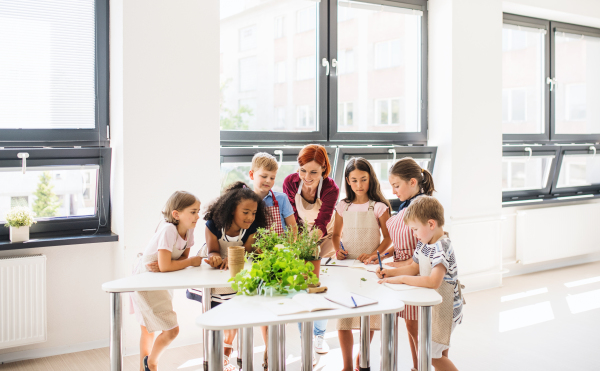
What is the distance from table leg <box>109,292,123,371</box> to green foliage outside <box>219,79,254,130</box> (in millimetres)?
1929

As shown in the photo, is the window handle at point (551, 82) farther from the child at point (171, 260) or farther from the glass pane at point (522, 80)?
the child at point (171, 260)

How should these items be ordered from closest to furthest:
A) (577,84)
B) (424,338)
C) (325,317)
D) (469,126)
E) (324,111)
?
(325,317), (424,338), (324,111), (469,126), (577,84)

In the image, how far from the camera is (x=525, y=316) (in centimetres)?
437

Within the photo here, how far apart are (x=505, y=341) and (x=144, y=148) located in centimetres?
284

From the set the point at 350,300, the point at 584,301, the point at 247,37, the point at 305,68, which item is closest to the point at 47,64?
the point at 247,37

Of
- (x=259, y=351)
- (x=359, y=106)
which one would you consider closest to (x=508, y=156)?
(x=359, y=106)

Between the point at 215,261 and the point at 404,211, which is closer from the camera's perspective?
the point at 215,261

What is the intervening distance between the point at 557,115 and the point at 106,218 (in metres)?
5.18

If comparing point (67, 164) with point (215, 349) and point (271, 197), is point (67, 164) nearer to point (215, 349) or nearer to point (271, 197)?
point (271, 197)

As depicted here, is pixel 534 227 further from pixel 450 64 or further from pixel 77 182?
pixel 77 182

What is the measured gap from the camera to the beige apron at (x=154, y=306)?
2859 mm

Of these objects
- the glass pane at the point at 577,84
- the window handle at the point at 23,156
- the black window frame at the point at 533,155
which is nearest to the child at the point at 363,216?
the window handle at the point at 23,156

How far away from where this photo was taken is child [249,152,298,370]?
10.5ft

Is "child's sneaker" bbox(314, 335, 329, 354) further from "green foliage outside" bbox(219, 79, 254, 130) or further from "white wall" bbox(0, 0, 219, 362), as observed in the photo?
"green foliage outside" bbox(219, 79, 254, 130)
